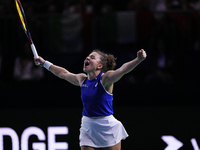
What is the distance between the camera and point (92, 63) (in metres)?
4.21

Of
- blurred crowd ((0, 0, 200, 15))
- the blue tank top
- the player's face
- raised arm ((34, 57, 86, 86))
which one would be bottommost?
the blue tank top

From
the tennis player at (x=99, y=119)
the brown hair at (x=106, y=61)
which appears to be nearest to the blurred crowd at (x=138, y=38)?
the brown hair at (x=106, y=61)

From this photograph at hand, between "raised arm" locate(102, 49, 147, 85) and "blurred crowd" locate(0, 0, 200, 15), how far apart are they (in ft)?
9.62

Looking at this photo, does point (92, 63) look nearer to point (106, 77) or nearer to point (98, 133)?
point (106, 77)

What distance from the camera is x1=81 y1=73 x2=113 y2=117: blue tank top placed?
158 inches

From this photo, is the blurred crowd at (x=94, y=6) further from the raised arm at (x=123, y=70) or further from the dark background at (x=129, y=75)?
the raised arm at (x=123, y=70)

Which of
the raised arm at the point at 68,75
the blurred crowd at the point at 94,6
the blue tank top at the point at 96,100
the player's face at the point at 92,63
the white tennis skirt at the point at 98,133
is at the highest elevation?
the blurred crowd at the point at 94,6

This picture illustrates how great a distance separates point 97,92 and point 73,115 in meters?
1.90

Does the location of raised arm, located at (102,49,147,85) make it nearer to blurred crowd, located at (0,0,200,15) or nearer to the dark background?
the dark background

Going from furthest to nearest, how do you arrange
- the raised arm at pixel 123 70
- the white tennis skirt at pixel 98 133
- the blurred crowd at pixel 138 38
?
the blurred crowd at pixel 138 38 → the white tennis skirt at pixel 98 133 → the raised arm at pixel 123 70

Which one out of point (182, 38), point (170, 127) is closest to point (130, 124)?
point (170, 127)

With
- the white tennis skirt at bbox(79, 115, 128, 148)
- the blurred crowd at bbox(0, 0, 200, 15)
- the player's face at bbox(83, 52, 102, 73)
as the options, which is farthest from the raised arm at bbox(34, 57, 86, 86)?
the blurred crowd at bbox(0, 0, 200, 15)

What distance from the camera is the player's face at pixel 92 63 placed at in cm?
419

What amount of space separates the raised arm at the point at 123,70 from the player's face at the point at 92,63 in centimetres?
26
